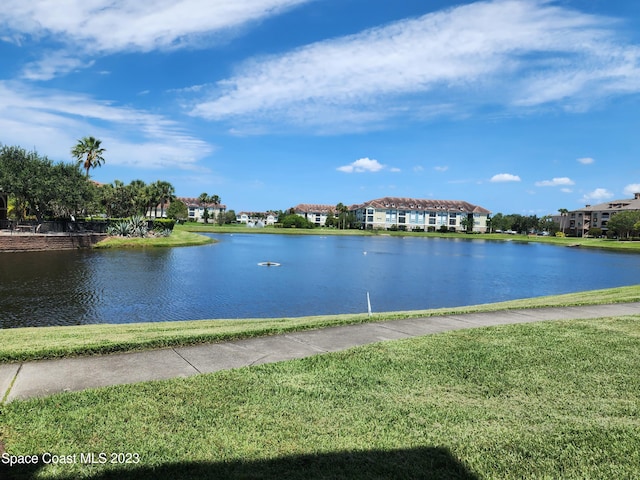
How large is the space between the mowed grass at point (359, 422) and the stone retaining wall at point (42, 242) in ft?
153

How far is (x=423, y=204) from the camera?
179 metres

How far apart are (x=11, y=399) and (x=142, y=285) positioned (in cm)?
2236

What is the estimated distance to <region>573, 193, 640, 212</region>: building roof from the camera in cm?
13888

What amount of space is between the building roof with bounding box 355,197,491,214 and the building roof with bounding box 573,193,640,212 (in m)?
36.2

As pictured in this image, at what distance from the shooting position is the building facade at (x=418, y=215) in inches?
6713

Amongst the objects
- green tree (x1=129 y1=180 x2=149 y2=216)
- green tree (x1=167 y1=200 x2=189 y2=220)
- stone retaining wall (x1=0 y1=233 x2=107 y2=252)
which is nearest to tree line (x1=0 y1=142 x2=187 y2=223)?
stone retaining wall (x1=0 y1=233 x2=107 y2=252)

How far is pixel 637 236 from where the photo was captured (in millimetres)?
120250

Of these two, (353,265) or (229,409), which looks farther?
(353,265)

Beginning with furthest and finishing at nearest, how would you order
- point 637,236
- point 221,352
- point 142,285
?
point 637,236
point 142,285
point 221,352

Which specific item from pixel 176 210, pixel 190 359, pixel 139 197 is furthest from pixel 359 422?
pixel 176 210

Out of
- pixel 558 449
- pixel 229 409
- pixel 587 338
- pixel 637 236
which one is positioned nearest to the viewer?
pixel 558 449

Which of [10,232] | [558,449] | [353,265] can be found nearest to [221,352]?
[558,449]

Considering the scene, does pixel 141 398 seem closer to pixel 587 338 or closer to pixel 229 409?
pixel 229 409

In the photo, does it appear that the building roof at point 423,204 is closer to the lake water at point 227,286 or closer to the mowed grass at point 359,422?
the lake water at point 227,286
